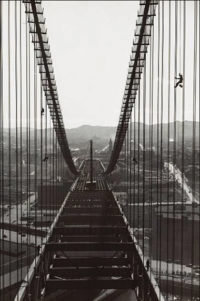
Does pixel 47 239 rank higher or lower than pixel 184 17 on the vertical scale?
lower

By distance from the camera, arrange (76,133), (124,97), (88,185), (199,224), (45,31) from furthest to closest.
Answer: (76,133), (199,224), (88,185), (124,97), (45,31)

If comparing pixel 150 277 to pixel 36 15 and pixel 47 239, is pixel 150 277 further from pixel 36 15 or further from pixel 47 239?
pixel 36 15

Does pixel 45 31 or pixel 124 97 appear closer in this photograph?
pixel 45 31

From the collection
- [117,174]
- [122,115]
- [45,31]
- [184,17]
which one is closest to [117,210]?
[122,115]

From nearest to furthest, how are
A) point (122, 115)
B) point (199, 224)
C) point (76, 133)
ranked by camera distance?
point (122, 115), point (199, 224), point (76, 133)

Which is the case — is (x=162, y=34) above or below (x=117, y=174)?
above

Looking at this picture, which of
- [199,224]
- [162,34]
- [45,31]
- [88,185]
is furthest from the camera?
[199,224]

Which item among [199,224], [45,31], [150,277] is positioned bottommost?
[199,224]

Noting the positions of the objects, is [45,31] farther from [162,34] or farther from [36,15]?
[162,34]

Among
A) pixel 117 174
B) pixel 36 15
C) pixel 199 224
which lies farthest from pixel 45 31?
pixel 117 174
